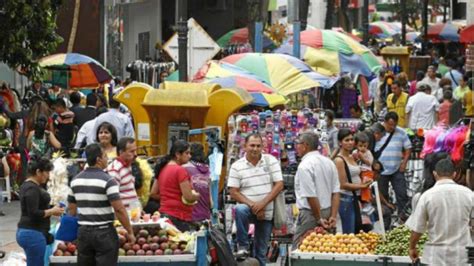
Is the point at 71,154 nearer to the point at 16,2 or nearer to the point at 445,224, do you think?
the point at 16,2

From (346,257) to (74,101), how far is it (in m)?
10.7

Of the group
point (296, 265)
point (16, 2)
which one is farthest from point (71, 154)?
point (296, 265)

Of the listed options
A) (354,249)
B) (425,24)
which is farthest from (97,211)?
(425,24)

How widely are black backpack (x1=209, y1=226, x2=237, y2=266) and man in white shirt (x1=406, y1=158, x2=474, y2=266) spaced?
2434 mm

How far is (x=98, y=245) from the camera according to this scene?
525 inches

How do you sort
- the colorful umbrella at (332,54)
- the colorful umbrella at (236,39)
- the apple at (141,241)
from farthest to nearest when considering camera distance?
the colorful umbrella at (236,39) < the colorful umbrella at (332,54) < the apple at (141,241)

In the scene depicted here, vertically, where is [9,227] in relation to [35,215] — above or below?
below

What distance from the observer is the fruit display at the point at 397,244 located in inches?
545

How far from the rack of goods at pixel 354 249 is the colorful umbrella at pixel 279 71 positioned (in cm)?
1075

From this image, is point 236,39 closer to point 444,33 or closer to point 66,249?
point 444,33

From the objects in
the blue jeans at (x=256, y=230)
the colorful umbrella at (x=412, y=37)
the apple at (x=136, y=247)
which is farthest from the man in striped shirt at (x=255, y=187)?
the colorful umbrella at (x=412, y=37)

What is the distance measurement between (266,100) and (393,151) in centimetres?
377

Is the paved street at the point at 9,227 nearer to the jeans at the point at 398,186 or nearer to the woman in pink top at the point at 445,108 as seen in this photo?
the jeans at the point at 398,186

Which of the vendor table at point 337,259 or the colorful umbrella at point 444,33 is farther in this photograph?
the colorful umbrella at point 444,33
